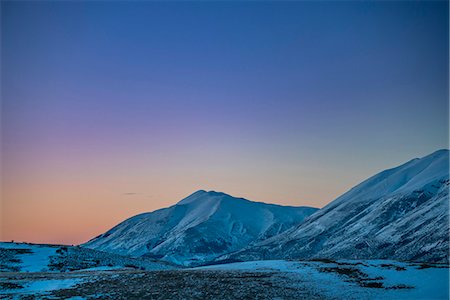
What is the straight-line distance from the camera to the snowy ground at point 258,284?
40594 millimetres

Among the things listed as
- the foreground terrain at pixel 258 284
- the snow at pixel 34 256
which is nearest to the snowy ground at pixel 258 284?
the foreground terrain at pixel 258 284

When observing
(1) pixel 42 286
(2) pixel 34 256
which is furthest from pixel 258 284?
(2) pixel 34 256

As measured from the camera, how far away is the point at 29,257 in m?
78.6

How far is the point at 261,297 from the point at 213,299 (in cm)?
467

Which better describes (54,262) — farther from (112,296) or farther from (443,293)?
(443,293)

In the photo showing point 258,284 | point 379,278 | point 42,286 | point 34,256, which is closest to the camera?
point 258,284

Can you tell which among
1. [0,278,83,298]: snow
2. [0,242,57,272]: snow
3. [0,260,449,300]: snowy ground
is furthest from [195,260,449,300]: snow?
[0,242,57,272]: snow

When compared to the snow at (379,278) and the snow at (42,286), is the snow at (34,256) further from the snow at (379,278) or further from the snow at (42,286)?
the snow at (379,278)

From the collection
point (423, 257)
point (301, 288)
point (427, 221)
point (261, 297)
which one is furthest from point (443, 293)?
point (427, 221)

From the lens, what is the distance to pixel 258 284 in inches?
1777

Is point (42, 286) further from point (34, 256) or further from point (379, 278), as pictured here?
point (379, 278)

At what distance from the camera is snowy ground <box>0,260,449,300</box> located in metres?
40.6

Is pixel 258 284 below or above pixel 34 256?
below

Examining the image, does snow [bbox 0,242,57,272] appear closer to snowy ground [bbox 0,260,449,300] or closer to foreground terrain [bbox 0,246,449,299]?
foreground terrain [bbox 0,246,449,299]
